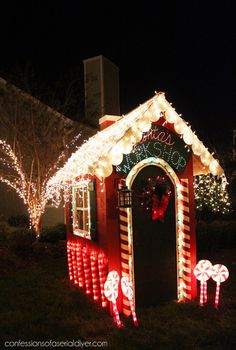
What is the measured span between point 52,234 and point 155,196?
27.3 feet

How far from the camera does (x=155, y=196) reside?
21.8ft

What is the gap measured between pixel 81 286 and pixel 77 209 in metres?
1.76

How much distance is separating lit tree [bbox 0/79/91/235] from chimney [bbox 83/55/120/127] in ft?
7.24

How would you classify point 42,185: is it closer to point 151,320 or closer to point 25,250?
point 25,250

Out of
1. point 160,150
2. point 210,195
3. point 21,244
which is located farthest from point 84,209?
point 210,195

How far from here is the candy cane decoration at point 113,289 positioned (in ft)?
19.3

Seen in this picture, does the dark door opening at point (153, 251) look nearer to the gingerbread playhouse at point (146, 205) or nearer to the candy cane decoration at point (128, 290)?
the gingerbread playhouse at point (146, 205)

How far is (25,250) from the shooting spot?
38.3ft

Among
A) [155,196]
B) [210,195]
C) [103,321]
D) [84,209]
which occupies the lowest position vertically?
[103,321]

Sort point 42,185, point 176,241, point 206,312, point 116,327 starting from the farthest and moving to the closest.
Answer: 1. point 42,185
2. point 176,241
3. point 206,312
4. point 116,327

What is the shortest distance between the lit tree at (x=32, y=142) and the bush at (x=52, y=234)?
0.37 meters

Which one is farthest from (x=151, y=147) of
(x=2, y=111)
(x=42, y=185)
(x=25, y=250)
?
(x=2, y=111)

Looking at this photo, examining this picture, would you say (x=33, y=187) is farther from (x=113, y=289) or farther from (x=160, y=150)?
(x=113, y=289)

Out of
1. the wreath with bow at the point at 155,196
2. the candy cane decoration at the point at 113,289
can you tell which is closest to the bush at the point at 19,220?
the wreath with bow at the point at 155,196
